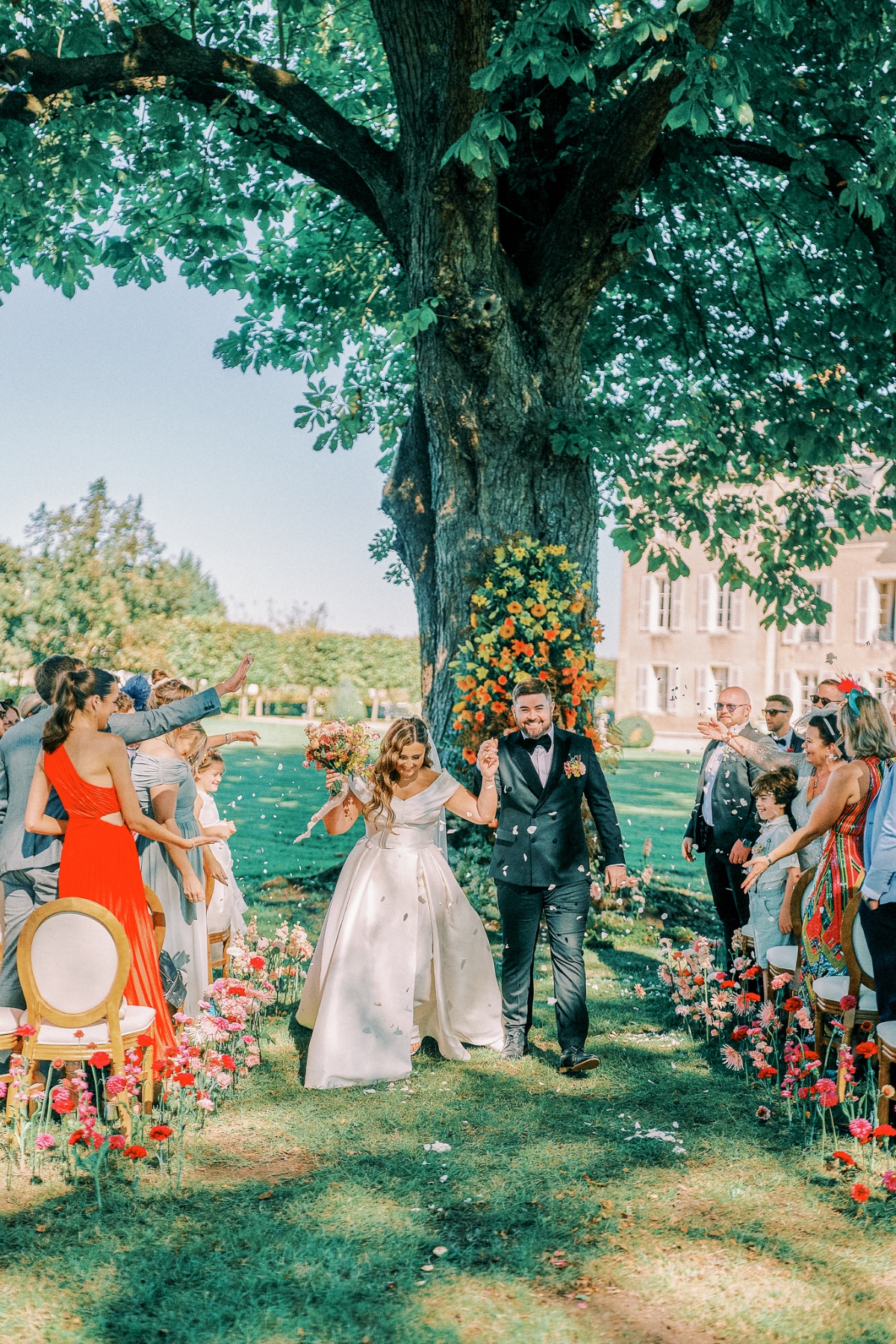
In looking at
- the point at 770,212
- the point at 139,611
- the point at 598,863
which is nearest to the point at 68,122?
the point at 770,212

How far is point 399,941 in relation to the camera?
20.5 ft

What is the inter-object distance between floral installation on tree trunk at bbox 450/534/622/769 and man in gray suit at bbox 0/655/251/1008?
4312 millimetres

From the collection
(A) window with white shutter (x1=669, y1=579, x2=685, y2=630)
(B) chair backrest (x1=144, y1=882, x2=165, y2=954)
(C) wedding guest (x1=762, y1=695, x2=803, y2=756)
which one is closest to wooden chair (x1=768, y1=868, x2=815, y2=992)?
(C) wedding guest (x1=762, y1=695, x2=803, y2=756)

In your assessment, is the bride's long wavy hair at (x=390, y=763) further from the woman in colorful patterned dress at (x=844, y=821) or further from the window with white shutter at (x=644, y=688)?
the window with white shutter at (x=644, y=688)

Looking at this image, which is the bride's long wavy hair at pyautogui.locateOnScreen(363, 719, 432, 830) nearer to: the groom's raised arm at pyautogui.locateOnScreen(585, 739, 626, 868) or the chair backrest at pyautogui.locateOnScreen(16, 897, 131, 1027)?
the groom's raised arm at pyautogui.locateOnScreen(585, 739, 626, 868)

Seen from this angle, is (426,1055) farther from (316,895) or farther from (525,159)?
(525,159)

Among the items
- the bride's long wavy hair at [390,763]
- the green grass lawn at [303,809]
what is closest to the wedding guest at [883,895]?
the bride's long wavy hair at [390,763]

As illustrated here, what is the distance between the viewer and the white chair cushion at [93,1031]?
15.8ft

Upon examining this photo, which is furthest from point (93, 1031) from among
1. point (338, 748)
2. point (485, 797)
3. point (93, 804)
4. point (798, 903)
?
point (798, 903)

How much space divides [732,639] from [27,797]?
120 ft

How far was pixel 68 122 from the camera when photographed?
955 centimetres

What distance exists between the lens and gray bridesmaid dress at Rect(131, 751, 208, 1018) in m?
5.96

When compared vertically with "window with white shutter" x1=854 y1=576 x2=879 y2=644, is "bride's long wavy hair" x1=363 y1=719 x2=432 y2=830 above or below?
below

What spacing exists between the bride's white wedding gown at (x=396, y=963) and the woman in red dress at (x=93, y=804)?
1.14 m
